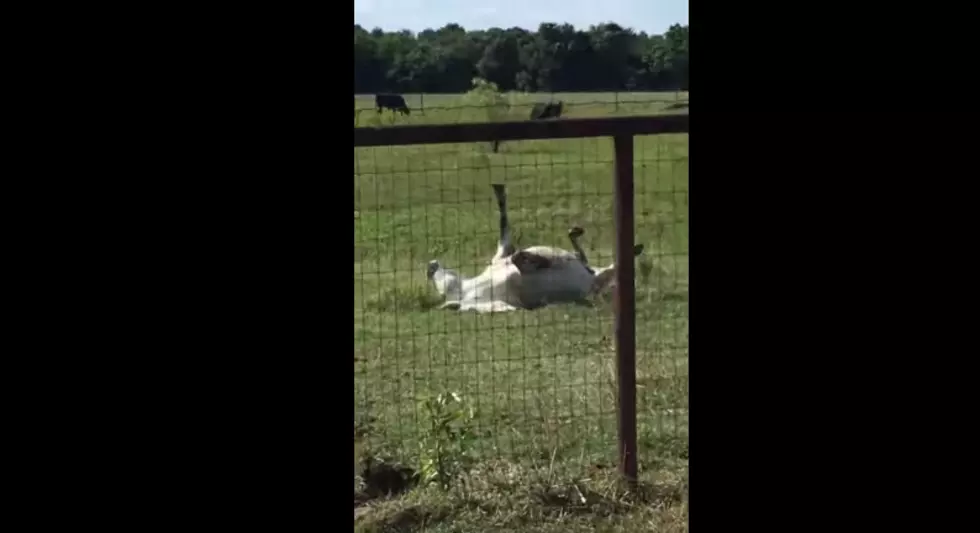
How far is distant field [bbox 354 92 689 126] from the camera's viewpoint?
4684 millimetres

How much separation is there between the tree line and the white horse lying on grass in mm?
857

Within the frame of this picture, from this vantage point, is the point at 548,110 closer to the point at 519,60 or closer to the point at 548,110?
the point at 548,110

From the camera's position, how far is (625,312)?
353cm

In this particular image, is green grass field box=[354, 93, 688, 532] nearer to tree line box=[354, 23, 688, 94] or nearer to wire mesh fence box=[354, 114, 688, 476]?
wire mesh fence box=[354, 114, 688, 476]

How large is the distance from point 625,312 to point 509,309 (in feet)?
5.03

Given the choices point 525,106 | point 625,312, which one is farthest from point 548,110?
point 625,312

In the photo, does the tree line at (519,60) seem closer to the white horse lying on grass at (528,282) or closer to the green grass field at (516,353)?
the green grass field at (516,353)

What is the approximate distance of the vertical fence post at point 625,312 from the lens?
3.49m

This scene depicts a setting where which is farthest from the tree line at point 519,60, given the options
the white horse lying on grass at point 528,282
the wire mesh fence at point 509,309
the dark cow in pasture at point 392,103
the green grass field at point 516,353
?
the white horse lying on grass at point 528,282
